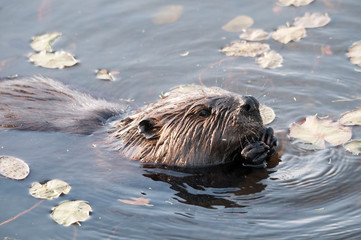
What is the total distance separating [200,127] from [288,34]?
9.84 feet

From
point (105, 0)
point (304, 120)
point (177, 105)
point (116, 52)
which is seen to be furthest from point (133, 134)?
point (105, 0)

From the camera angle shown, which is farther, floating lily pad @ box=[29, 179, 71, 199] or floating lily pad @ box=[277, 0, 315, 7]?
floating lily pad @ box=[277, 0, 315, 7]

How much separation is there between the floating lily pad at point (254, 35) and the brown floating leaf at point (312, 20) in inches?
18.8

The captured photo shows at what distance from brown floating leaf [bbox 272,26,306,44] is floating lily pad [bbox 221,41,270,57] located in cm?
24

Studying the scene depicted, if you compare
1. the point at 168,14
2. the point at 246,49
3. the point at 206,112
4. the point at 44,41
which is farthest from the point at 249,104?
the point at 44,41

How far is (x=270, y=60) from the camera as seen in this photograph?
774 centimetres

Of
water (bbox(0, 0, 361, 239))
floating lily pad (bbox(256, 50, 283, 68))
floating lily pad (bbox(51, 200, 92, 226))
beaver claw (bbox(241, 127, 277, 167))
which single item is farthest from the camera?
floating lily pad (bbox(256, 50, 283, 68))

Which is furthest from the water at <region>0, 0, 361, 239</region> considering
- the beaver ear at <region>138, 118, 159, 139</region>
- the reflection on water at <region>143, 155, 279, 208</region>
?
the beaver ear at <region>138, 118, 159, 139</region>

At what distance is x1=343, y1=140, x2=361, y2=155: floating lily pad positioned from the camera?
19.8ft

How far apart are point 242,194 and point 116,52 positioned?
3.51 metres

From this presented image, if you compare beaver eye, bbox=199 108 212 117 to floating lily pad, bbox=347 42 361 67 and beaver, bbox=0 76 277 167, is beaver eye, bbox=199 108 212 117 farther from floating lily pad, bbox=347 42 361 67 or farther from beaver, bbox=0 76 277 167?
floating lily pad, bbox=347 42 361 67

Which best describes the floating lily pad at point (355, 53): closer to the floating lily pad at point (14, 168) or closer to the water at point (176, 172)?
the water at point (176, 172)

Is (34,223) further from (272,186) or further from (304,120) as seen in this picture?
(304,120)

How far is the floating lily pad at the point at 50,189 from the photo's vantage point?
579 cm
